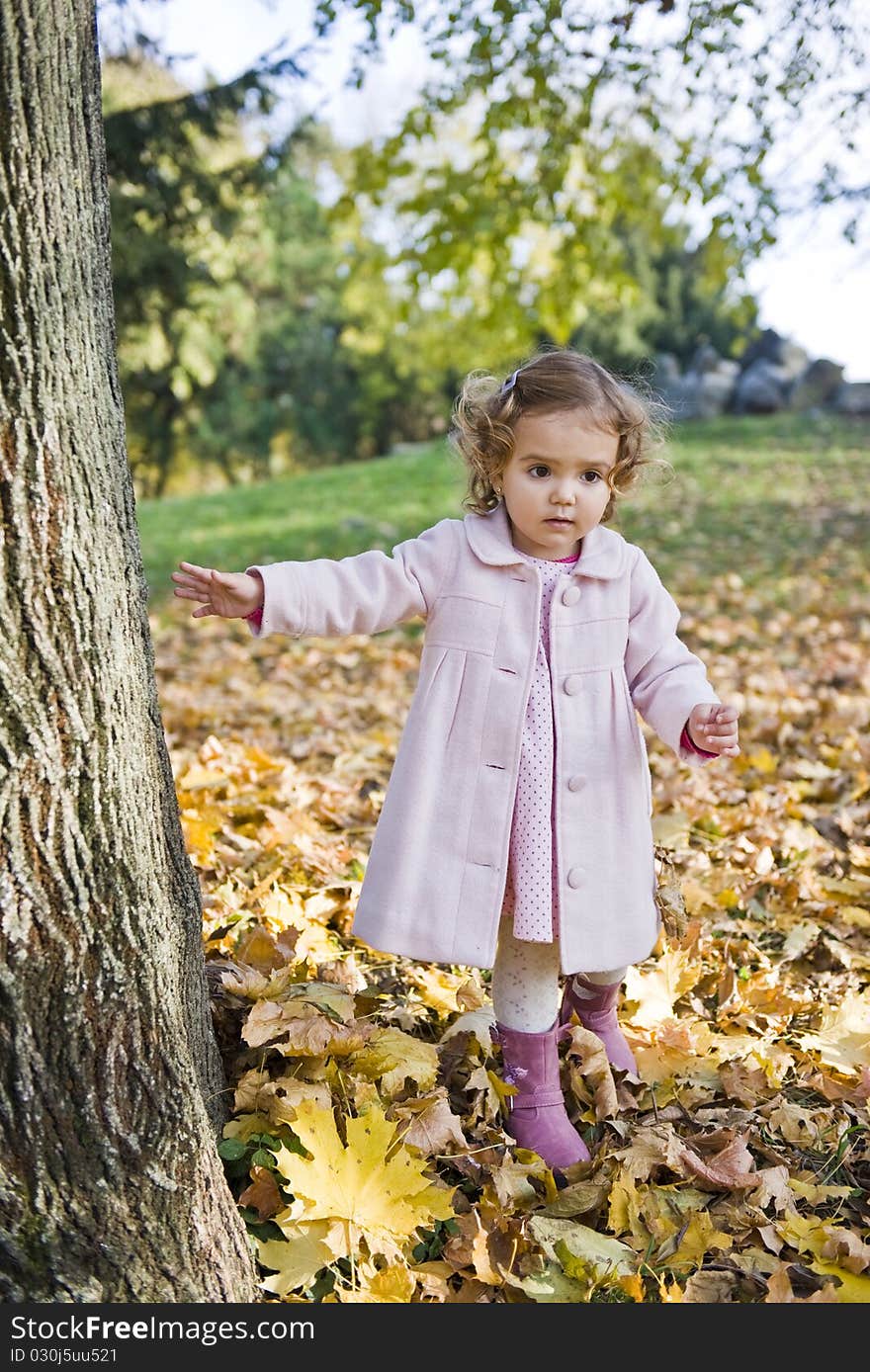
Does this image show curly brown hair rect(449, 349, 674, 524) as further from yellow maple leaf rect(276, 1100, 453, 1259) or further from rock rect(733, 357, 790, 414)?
rock rect(733, 357, 790, 414)

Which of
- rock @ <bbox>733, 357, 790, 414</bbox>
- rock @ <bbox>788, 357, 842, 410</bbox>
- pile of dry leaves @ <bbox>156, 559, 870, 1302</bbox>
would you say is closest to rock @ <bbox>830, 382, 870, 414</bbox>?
rock @ <bbox>788, 357, 842, 410</bbox>

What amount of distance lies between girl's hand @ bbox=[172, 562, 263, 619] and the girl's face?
53 centimetres

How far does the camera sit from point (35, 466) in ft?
4.81

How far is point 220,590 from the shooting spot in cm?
196

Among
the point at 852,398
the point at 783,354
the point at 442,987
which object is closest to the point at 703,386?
the point at 783,354

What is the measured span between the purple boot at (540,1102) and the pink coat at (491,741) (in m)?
0.21

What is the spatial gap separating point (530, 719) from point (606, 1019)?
735 millimetres

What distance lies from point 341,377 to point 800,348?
12.1 metres

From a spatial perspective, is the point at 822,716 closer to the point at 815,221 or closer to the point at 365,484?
the point at 815,221

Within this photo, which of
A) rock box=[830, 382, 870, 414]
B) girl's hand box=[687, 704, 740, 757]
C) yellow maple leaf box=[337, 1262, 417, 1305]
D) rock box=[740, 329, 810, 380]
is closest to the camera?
yellow maple leaf box=[337, 1262, 417, 1305]

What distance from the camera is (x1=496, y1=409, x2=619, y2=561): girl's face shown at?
6.79 ft

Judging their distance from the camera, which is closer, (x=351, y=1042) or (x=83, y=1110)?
(x=83, y=1110)

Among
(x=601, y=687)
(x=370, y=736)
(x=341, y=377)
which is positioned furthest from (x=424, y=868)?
(x=341, y=377)

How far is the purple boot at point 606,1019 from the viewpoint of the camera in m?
2.41
